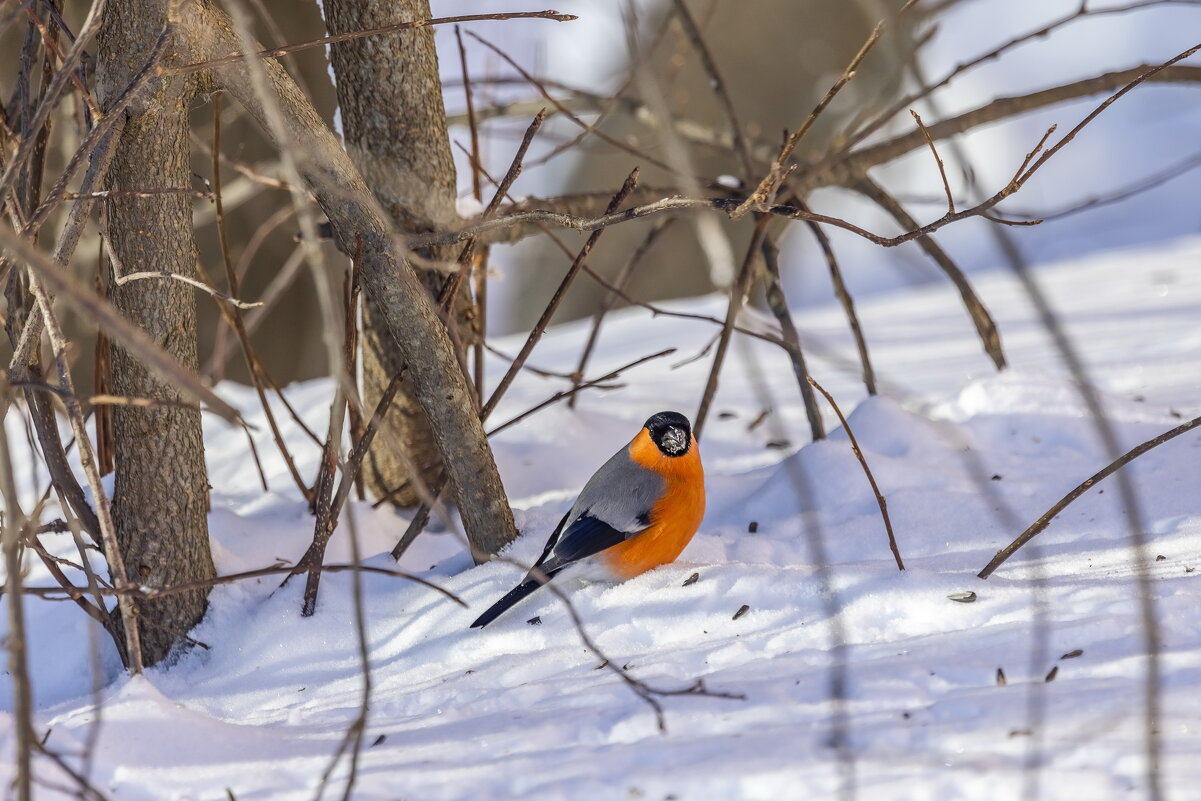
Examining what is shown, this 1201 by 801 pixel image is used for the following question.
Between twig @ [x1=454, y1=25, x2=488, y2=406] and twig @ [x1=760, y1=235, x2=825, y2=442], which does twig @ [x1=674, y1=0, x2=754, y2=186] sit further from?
twig @ [x1=454, y1=25, x2=488, y2=406]

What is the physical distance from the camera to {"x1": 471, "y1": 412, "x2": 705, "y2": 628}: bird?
2398mm

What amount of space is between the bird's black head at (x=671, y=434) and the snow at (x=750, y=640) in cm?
24

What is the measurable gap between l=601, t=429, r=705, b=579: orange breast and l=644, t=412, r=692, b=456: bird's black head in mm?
23

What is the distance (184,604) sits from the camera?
7.96 ft

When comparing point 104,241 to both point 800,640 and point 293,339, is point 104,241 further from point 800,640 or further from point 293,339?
point 293,339

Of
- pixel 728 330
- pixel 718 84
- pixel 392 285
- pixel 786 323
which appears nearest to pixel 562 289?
pixel 392 285

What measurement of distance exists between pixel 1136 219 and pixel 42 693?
673 centimetres

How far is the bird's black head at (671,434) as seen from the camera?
261 centimetres

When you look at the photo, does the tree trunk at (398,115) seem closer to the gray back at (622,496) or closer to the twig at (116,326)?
the gray back at (622,496)

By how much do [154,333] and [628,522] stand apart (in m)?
1.07

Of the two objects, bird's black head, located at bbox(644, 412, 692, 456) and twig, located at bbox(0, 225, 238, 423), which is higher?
twig, located at bbox(0, 225, 238, 423)

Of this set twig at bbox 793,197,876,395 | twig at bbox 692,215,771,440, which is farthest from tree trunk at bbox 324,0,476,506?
twig at bbox 793,197,876,395

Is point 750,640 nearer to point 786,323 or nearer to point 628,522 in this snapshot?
point 628,522

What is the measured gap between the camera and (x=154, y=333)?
7.48 feet
